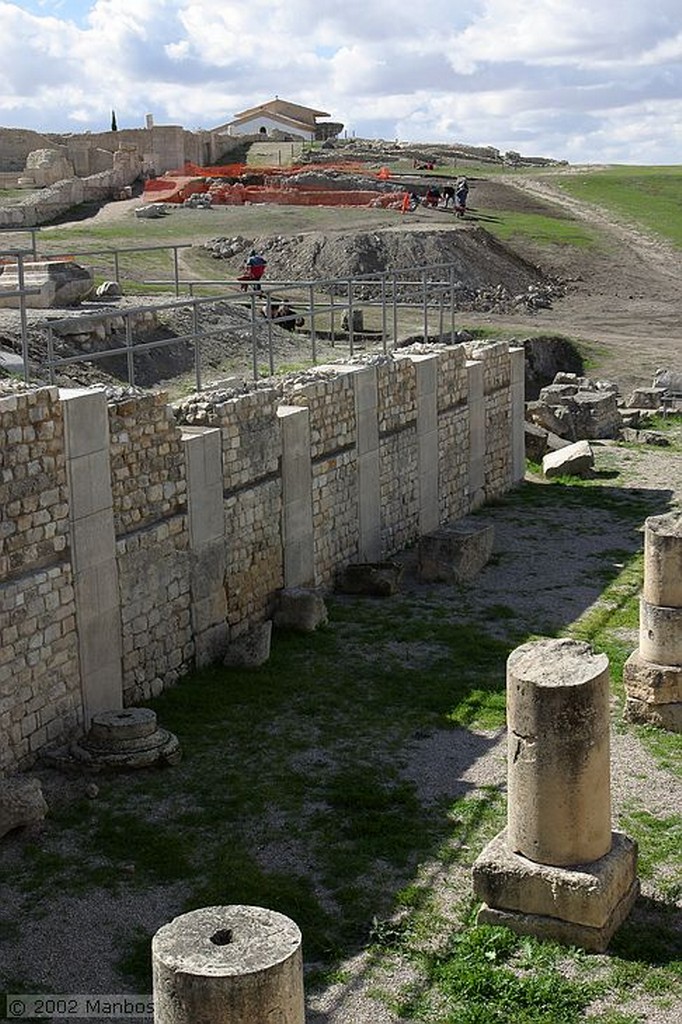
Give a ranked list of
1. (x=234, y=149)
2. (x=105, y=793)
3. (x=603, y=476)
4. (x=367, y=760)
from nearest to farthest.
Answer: (x=105, y=793) → (x=367, y=760) → (x=603, y=476) → (x=234, y=149)

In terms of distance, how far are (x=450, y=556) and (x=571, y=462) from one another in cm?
767

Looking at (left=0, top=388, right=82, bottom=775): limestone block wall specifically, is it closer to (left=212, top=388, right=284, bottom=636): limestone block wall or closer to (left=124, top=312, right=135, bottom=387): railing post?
(left=124, top=312, right=135, bottom=387): railing post

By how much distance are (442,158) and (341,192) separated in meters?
27.6

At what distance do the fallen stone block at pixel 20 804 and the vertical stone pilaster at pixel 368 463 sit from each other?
9.03m

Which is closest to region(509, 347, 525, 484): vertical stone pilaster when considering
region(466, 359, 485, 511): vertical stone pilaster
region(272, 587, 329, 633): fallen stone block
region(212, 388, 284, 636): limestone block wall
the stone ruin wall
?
region(466, 359, 485, 511): vertical stone pilaster

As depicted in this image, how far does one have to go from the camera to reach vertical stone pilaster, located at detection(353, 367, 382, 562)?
19.6 meters

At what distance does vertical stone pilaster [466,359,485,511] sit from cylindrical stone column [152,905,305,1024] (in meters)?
17.0

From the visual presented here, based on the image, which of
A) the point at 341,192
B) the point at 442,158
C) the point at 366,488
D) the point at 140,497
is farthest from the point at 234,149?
the point at 140,497

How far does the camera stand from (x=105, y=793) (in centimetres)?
1219

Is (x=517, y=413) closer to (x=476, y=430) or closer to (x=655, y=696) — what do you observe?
(x=476, y=430)

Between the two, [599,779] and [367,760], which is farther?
[367,760]

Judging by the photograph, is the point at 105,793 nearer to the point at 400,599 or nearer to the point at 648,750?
the point at 648,750

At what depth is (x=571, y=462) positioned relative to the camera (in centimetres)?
2616

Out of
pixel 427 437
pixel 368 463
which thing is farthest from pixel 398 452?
pixel 368 463
